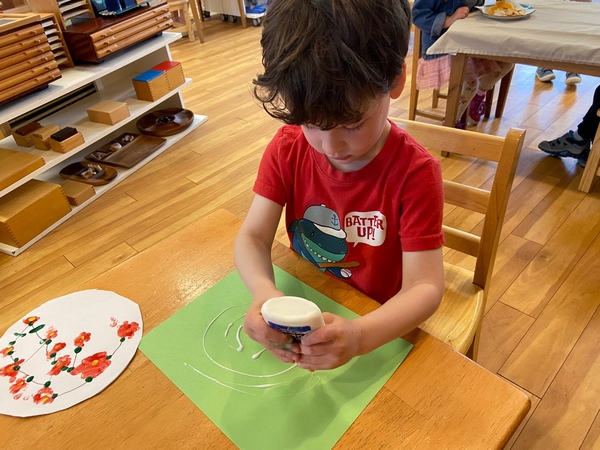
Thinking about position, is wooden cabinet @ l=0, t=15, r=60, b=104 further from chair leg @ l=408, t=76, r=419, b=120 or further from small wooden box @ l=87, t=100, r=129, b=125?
chair leg @ l=408, t=76, r=419, b=120

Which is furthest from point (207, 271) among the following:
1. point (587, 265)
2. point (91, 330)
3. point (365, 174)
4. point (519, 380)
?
point (587, 265)

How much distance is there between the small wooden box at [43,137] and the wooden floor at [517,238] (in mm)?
340

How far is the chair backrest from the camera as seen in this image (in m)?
0.74

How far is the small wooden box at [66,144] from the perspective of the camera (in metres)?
1.95

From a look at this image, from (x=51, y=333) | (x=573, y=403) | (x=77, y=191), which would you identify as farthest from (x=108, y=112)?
(x=573, y=403)

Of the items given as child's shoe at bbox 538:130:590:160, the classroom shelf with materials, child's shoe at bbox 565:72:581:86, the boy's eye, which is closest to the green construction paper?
the boy's eye

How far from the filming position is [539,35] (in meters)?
1.71

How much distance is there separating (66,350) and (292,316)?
38 centimetres

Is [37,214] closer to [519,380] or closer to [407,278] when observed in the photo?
[407,278]

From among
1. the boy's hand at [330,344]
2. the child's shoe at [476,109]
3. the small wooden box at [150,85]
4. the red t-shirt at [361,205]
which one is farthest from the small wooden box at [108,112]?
the boy's hand at [330,344]

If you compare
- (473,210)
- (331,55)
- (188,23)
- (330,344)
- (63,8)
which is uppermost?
(331,55)

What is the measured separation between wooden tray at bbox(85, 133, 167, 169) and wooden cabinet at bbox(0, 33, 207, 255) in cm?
3

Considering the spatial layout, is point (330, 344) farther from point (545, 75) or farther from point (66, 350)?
point (545, 75)

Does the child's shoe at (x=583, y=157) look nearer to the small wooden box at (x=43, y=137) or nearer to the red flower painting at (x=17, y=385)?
the red flower painting at (x=17, y=385)
